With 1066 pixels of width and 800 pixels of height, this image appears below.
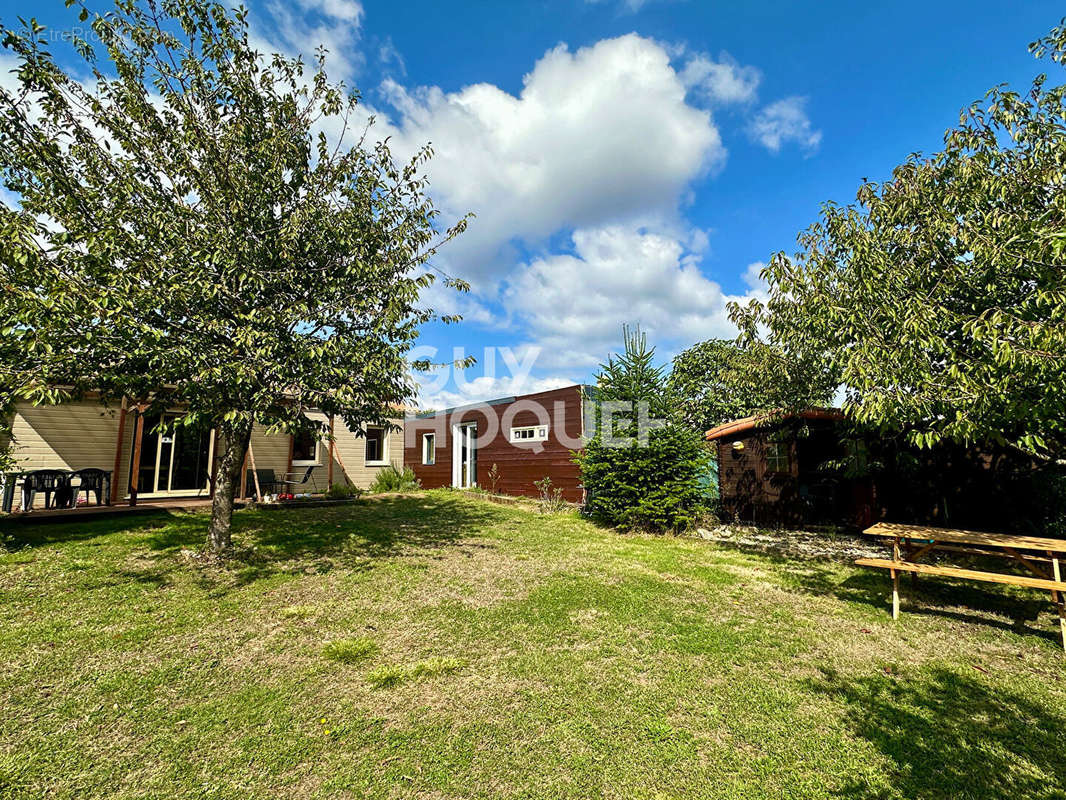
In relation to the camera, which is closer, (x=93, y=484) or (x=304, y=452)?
(x=93, y=484)

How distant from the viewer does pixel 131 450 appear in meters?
12.1

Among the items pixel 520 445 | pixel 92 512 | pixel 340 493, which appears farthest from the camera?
pixel 520 445

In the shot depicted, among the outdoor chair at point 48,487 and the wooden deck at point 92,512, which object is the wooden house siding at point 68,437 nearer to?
the outdoor chair at point 48,487

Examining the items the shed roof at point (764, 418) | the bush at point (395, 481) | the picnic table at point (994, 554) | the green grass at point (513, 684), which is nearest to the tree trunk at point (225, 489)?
the green grass at point (513, 684)

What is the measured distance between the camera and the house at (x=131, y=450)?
1092 centimetres

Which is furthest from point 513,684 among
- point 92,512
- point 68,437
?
point 68,437

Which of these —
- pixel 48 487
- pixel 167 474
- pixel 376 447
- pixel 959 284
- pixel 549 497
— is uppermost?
pixel 959 284

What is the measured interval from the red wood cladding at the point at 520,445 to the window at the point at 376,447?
79.0 inches

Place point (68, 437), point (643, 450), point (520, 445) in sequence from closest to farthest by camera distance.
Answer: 1. point (643, 450)
2. point (68, 437)
3. point (520, 445)

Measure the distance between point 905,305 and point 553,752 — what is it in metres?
6.02

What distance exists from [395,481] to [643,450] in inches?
434

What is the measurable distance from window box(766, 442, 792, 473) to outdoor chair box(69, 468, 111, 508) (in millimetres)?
14907

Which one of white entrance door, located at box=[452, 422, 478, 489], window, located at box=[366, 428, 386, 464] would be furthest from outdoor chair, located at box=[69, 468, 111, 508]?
white entrance door, located at box=[452, 422, 478, 489]

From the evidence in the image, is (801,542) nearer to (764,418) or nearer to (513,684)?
A: (764,418)
